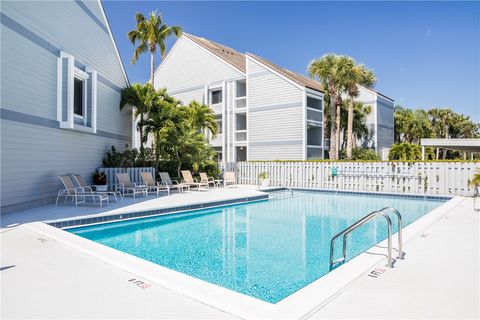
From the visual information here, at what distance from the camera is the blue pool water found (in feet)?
16.8

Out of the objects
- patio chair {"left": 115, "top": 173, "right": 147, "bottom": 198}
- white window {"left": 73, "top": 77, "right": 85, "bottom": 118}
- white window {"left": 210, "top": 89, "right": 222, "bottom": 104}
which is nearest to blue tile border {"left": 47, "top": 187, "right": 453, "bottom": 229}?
patio chair {"left": 115, "top": 173, "right": 147, "bottom": 198}

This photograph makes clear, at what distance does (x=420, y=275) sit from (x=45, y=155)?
36.7ft

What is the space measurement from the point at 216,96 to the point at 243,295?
25.7m

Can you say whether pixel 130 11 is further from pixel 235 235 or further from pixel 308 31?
pixel 235 235

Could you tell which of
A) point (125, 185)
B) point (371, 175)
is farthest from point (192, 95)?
point (371, 175)

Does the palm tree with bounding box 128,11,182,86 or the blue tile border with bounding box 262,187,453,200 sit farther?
the palm tree with bounding box 128,11,182,86

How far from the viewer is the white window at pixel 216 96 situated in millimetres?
27812

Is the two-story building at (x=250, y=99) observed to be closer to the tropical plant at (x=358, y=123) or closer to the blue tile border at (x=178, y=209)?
the tropical plant at (x=358, y=123)

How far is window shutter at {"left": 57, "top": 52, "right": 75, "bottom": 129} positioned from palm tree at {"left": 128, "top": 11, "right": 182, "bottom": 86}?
406 inches

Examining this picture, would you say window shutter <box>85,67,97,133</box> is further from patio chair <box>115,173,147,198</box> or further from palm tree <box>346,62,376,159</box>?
palm tree <box>346,62,376,159</box>

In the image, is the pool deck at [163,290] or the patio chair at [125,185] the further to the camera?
the patio chair at [125,185]

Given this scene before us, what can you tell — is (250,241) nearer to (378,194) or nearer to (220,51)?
(378,194)

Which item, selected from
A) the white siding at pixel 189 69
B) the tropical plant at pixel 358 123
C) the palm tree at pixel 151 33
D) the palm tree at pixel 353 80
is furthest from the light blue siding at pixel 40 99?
the tropical plant at pixel 358 123

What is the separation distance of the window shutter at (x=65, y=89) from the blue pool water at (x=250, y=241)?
4.89 metres
